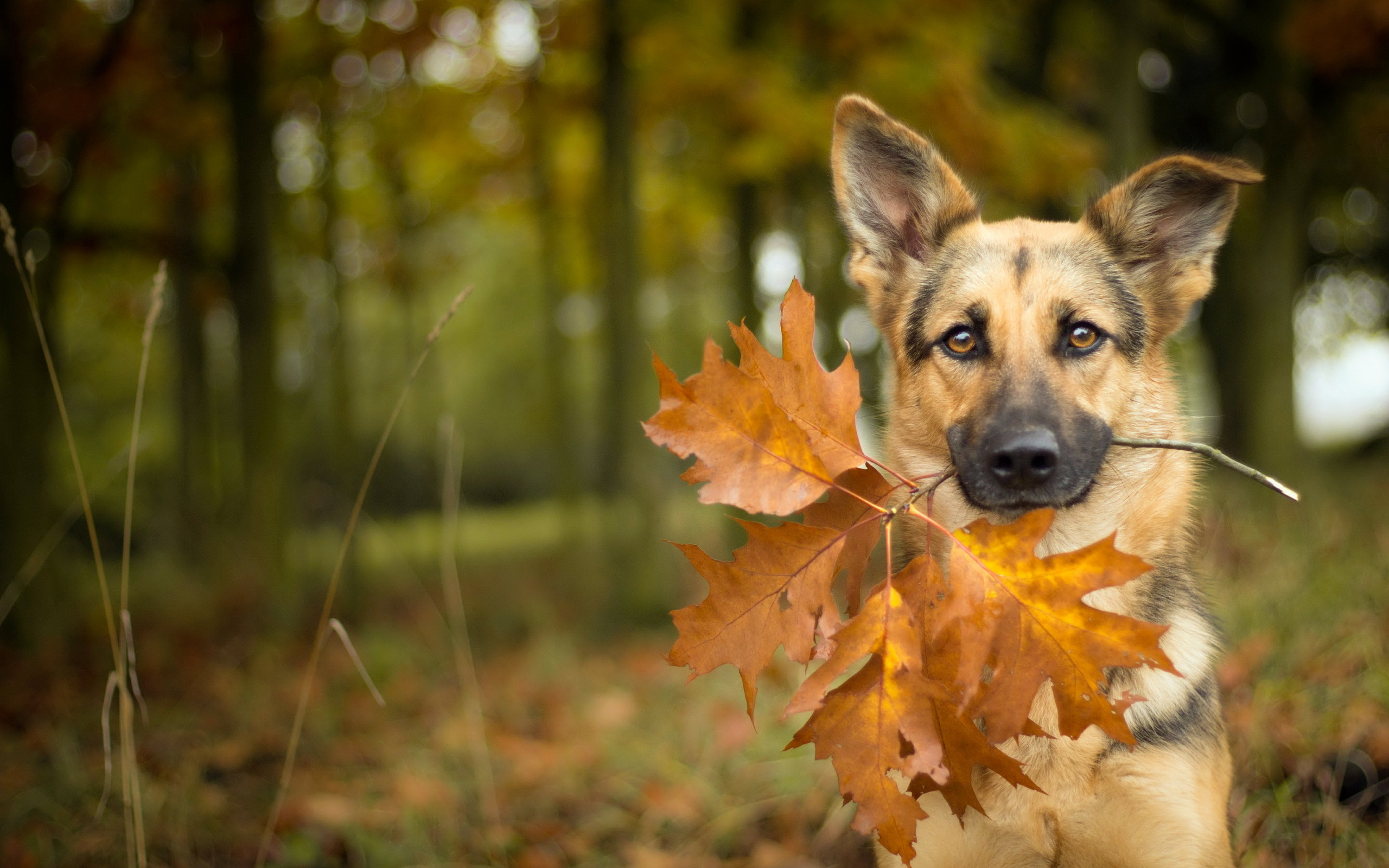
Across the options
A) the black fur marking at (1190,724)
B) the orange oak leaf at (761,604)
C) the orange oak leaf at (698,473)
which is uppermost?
the orange oak leaf at (698,473)

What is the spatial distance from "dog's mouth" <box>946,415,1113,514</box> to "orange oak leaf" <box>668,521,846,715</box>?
2.32 feet

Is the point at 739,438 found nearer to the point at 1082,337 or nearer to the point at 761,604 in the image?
the point at 761,604

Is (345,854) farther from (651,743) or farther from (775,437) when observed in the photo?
(775,437)

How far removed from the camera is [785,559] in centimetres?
172

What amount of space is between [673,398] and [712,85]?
7.97 meters

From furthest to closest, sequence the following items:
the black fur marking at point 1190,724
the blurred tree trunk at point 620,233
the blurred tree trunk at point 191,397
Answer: the blurred tree trunk at point 191,397, the blurred tree trunk at point 620,233, the black fur marking at point 1190,724

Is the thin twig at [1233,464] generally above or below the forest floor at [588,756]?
above

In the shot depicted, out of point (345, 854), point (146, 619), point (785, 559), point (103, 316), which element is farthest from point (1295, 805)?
point (103, 316)

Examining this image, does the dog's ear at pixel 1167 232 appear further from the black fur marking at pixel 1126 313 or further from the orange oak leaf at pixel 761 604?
the orange oak leaf at pixel 761 604

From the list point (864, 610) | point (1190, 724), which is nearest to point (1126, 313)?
point (1190, 724)

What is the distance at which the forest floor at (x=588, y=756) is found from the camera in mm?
3668

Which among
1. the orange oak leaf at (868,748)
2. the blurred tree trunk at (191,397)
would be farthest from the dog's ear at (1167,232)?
the blurred tree trunk at (191,397)

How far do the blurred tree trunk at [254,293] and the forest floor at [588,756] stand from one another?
1622 millimetres

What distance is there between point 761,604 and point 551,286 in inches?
477
